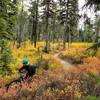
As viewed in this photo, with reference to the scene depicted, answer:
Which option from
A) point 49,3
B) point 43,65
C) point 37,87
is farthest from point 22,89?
point 49,3

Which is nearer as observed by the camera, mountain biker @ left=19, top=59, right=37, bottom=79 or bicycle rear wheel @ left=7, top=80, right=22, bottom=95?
bicycle rear wheel @ left=7, top=80, right=22, bottom=95

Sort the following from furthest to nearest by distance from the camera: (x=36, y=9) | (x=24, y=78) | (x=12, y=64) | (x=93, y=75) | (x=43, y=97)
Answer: (x=36, y=9) → (x=12, y=64) → (x=93, y=75) → (x=24, y=78) → (x=43, y=97)

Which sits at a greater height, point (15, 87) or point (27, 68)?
point (27, 68)

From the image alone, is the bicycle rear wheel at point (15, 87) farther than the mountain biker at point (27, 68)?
No

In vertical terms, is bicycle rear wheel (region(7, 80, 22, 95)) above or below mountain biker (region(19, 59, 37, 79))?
below

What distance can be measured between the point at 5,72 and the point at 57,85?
10563mm

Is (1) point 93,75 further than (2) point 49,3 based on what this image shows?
No

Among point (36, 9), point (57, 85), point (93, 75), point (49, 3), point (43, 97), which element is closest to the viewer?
point (43, 97)

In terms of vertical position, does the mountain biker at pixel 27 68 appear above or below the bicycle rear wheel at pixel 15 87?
above

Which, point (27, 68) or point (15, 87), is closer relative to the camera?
point (15, 87)

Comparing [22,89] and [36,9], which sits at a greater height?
[36,9]

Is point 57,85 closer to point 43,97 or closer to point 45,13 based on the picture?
point 43,97

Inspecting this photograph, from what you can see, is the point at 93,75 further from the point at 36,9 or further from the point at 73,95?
the point at 36,9

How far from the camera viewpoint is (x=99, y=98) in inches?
391
